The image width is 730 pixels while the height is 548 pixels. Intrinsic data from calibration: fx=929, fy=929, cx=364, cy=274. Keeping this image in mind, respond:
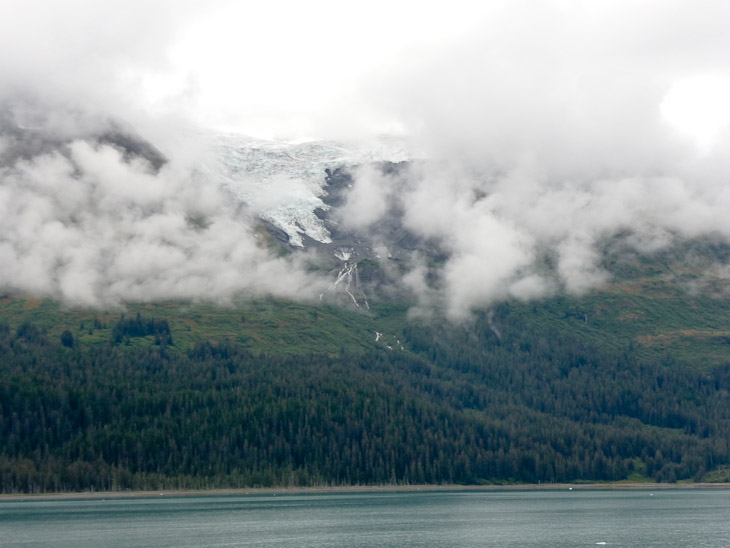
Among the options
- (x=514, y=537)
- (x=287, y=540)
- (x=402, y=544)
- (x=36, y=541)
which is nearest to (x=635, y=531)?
(x=514, y=537)

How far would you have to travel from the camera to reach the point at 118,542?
18288 centimetres

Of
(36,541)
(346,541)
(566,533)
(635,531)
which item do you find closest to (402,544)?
(346,541)

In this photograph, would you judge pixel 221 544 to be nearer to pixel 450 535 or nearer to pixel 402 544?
pixel 402 544

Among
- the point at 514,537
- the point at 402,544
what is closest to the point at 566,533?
the point at 514,537

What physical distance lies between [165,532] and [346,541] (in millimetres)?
41930

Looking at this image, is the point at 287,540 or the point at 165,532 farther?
the point at 165,532

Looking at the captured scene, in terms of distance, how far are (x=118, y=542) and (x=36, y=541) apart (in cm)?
1614

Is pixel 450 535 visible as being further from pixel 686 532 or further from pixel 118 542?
pixel 118 542

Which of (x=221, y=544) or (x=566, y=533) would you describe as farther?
(x=566, y=533)

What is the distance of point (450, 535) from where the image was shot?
194 m

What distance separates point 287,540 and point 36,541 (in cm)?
4923

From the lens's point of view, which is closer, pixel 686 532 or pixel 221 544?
pixel 221 544

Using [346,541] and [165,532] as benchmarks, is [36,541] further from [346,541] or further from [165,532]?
[346,541]

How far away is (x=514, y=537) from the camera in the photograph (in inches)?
7411
